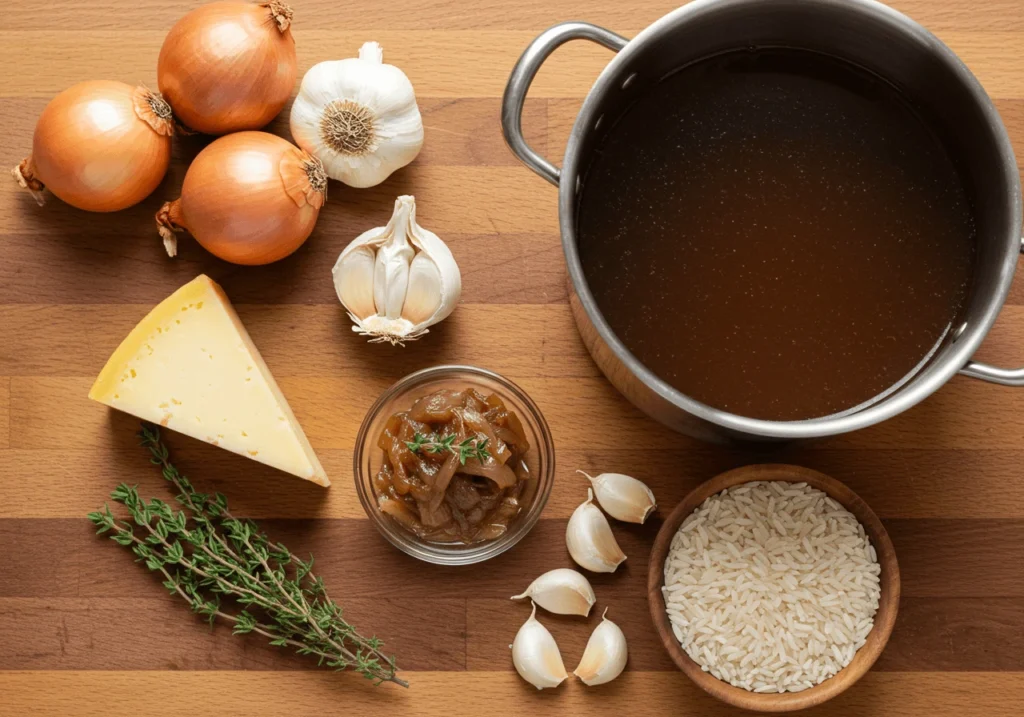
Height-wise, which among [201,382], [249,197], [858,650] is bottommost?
[858,650]

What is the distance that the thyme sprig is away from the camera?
1204 millimetres

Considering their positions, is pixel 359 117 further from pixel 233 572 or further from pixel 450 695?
pixel 450 695

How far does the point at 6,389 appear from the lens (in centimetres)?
137

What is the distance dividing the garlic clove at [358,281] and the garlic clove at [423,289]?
53mm

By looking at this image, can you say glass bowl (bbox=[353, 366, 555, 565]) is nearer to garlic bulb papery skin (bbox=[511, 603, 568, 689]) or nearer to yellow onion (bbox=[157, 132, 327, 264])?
garlic bulb papery skin (bbox=[511, 603, 568, 689])

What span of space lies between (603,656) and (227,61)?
97 cm

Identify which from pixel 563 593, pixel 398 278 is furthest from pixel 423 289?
pixel 563 593

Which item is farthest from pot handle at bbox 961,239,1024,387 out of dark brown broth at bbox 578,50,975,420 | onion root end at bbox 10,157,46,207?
onion root end at bbox 10,157,46,207

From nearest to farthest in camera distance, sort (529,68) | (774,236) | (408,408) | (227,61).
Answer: (529,68), (774,236), (227,61), (408,408)

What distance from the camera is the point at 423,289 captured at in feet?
4.22

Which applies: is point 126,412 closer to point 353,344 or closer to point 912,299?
point 353,344

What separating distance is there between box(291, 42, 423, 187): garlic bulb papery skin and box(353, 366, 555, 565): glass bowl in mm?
309

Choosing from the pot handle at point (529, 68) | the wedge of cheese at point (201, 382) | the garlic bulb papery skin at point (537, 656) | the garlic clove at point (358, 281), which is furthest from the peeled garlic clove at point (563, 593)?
the pot handle at point (529, 68)

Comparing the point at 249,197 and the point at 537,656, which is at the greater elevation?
the point at 249,197
